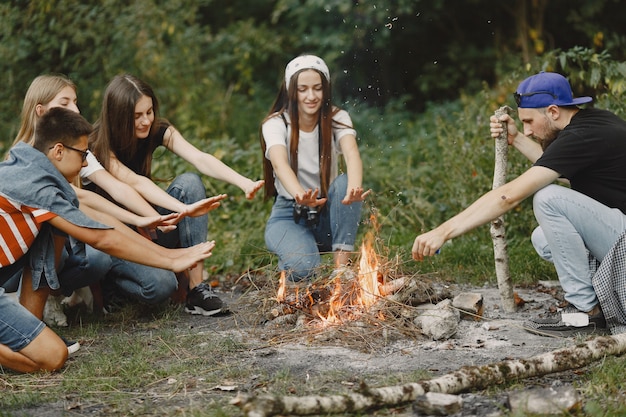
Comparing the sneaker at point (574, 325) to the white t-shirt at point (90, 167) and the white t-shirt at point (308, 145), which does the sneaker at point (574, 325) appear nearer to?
the white t-shirt at point (308, 145)

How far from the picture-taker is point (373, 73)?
12.3 m

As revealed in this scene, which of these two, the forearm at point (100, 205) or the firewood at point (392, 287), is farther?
the forearm at point (100, 205)

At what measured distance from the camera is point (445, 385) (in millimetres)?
3613

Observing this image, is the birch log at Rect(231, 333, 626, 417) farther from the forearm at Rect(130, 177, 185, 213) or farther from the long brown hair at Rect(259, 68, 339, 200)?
the long brown hair at Rect(259, 68, 339, 200)

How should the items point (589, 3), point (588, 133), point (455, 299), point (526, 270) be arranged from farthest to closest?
point (589, 3) → point (526, 270) → point (455, 299) → point (588, 133)

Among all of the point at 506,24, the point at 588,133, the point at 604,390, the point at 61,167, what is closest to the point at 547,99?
the point at 588,133

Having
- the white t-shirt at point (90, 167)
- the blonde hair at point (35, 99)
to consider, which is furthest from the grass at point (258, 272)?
the blonde hair at point (35, 99)

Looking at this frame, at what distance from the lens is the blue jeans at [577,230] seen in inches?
178

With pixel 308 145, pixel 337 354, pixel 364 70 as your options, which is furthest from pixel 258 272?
pixel 364 70

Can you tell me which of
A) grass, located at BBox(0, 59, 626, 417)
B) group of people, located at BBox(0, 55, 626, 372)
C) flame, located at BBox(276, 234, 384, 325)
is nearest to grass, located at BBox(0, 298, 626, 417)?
grass, located at BBox(0, 59, 626, 417)

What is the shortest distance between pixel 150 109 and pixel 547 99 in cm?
248

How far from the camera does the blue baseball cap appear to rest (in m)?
4.62

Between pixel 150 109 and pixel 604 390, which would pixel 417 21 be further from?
pixel 604 390

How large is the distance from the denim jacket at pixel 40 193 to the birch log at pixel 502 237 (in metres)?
2.24
